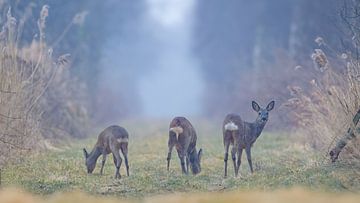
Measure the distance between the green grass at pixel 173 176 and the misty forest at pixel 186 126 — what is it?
33 millimetres

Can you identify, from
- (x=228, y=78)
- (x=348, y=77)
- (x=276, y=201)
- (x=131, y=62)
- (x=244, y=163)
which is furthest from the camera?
(x=131, y=62)

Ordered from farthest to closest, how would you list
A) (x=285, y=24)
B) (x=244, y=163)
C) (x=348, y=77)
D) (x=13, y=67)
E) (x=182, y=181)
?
1. (x=285, y=24)
2. (x=244, y=163)
3. (x=13, y=67)
4. (x=348, y=77)
5. (x=182, y=181)

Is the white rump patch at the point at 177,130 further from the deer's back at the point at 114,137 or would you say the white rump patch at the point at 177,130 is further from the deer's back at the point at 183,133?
the deer's back at the point at 114,137

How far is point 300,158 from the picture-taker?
58.5 feet

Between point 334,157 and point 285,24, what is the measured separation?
30.0m

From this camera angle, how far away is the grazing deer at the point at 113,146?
1581 cm

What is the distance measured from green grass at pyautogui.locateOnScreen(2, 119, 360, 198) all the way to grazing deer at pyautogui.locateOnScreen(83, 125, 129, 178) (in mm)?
224

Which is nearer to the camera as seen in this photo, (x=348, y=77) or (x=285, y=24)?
(x=348, y=77)

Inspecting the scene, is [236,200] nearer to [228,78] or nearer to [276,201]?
[276,201]

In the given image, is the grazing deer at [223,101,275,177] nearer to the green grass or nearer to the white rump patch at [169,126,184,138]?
the green grass

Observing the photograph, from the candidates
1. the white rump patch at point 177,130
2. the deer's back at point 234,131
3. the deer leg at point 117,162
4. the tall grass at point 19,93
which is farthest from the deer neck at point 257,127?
the tall grass at point 19,93

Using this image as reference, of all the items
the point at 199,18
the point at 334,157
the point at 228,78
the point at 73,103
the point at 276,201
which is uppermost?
the point at 199,18

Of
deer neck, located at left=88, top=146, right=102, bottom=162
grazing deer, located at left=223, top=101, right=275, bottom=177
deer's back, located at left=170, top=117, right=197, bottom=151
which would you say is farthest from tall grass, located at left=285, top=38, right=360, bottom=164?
deer neck, located at left=88, top=146, right=102, bottom=162

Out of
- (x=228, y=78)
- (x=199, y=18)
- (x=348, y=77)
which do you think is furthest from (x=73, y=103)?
(x=199, y=18)
